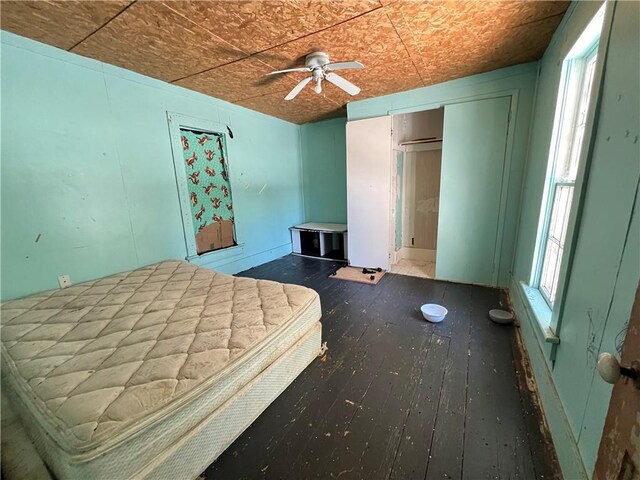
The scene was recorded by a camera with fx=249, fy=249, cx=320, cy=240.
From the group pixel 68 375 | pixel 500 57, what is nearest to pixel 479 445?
pixel 68 375

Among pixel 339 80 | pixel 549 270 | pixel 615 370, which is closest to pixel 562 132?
pixel 549 270

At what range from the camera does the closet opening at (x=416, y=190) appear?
353cm

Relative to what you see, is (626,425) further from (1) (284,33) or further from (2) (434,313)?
(1) (284,33)

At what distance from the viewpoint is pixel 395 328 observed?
222 centimetres

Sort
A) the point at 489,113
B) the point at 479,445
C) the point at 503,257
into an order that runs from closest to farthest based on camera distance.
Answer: the point at 479,445, the point at 489,113, the point at 503,257

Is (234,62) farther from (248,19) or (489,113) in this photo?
(489,113)

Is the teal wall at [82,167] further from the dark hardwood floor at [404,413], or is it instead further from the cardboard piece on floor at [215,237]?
the dark hardwood floor at [404,413]

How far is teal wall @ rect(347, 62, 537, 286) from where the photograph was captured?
252 cm

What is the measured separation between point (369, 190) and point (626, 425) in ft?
10.3

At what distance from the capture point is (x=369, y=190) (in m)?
3.49

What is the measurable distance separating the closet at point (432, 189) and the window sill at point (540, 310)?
3.34ft

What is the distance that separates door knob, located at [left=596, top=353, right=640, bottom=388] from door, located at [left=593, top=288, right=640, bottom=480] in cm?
1

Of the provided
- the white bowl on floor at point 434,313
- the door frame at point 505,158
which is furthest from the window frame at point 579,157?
the door frame at point 505,158

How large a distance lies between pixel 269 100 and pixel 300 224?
7.28 feet
